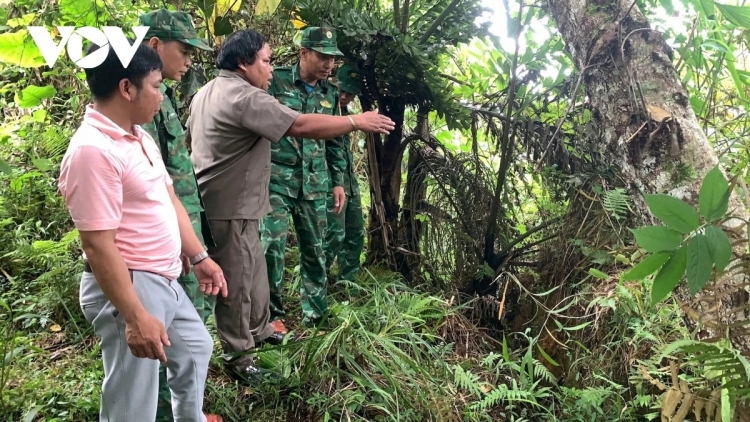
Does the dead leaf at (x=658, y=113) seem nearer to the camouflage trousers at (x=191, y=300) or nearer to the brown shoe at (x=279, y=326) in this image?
the camouflage trousers at (x=191, y=300)

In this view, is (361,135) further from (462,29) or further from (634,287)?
(634,287)

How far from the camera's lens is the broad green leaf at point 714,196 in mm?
997

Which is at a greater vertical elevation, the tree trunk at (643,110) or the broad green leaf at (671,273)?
the tree trunk at (643,110)

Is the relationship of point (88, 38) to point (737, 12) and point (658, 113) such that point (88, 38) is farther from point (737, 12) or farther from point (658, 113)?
point (658, 113)

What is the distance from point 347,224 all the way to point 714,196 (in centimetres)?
293

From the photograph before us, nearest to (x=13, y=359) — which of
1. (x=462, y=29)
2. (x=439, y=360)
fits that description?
(x=439, y=360)

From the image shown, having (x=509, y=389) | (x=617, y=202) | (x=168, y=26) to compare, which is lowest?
(x=509, y=389)

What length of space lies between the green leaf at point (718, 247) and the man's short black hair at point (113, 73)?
1526mm

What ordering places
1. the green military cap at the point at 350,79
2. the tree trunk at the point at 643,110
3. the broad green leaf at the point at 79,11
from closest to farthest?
the tree trunk at the point at 643,110, the broad green leaf at the point at 79,11, the green military cap at the point at 350,79

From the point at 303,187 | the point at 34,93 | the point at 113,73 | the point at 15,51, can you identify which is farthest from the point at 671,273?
the point at 34,93

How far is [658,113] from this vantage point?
1.88 meters

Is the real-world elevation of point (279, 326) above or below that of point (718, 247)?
below

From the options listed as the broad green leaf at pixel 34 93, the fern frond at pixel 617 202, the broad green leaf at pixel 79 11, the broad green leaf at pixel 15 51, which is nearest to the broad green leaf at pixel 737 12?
the fern frond at pixel 617 202

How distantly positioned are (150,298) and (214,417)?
2.88 feet
